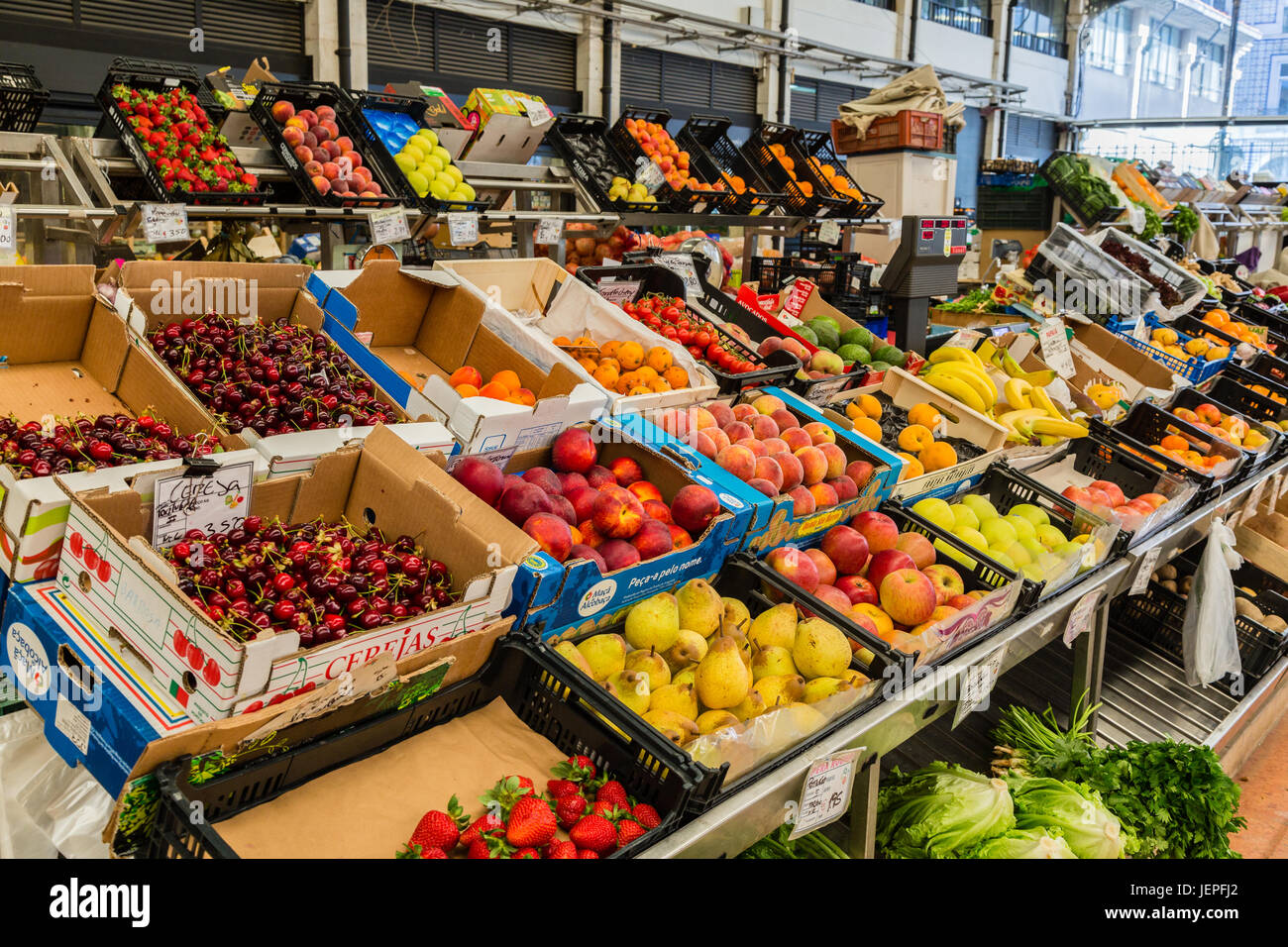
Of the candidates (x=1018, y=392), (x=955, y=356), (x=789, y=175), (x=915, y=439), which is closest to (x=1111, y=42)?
(x=789, y=175)

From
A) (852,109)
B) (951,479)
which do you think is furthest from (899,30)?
(951,479)

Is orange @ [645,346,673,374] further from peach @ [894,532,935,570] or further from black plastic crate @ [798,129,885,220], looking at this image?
black plastic crate @ [798,129,885,220]

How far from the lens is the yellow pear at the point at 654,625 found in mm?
1883

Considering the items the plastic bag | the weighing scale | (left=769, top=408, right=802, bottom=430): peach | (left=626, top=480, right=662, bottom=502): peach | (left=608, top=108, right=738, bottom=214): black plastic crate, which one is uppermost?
(left=608, top=108, right=738, bottom=214): black plastic crate

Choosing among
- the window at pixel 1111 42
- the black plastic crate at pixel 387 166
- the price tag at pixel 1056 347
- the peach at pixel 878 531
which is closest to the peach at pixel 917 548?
the peach at pixel 878 531

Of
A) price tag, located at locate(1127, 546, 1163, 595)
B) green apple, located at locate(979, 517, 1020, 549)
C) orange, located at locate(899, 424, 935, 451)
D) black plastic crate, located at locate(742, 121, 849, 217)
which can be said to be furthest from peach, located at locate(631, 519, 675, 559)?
black plastic crate, located at locate(742, 121, 849, 217)

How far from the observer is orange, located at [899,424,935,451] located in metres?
3.07

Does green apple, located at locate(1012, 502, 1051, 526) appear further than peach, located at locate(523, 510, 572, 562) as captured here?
Yes

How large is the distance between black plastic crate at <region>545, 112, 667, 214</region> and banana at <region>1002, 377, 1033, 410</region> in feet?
6.44

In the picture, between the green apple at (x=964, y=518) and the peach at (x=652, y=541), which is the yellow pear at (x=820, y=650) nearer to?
the peach at (x=652, y=541)

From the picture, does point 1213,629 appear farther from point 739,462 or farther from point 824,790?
point 824,790

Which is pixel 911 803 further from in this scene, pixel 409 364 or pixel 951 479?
pixel 409 364

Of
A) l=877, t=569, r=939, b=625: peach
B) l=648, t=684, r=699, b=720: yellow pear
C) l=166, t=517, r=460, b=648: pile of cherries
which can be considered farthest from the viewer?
l=877, t=569, r=939, b=625: peach

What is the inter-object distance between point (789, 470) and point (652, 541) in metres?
0.57
